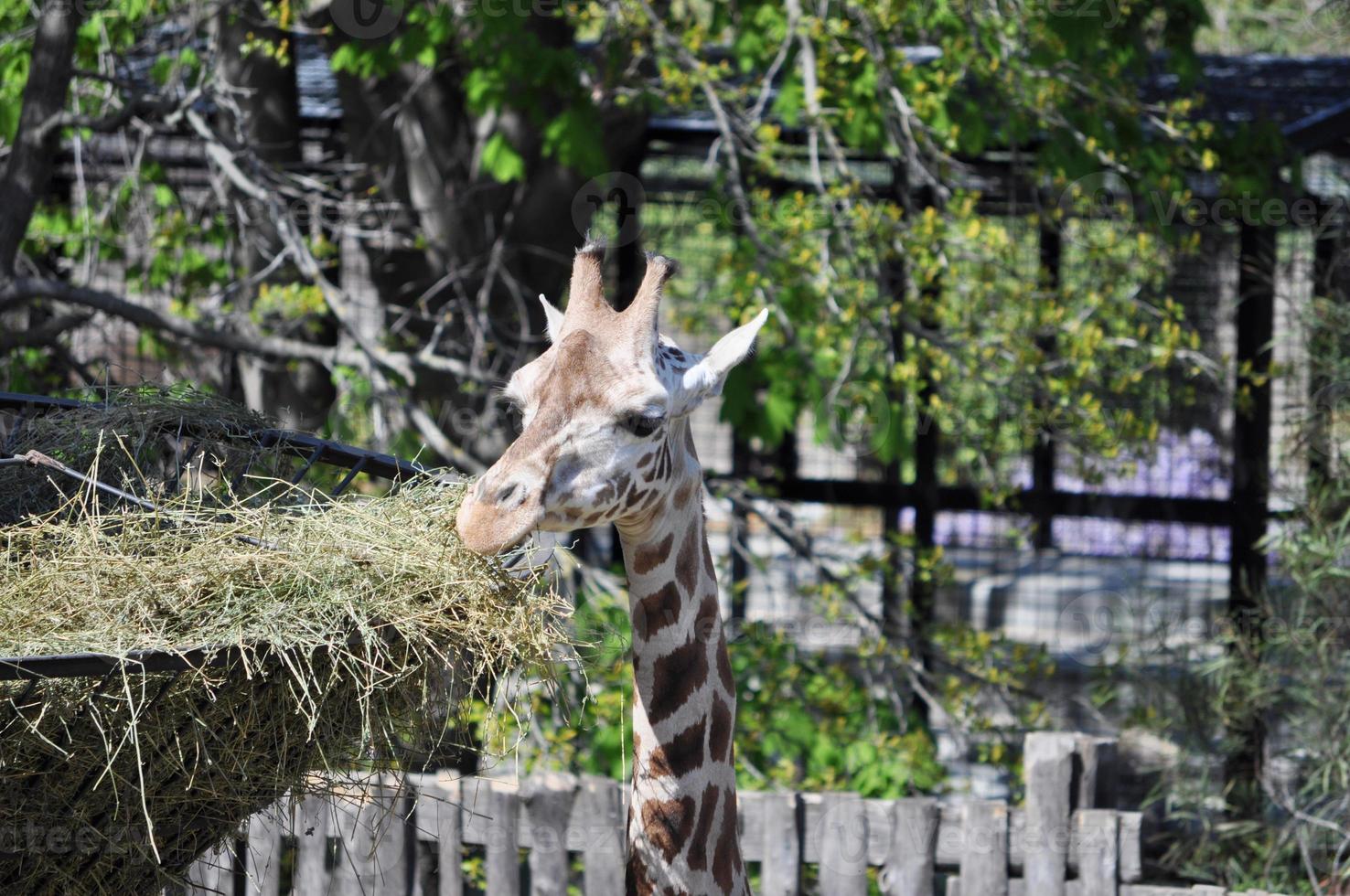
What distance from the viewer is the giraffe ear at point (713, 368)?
2.28 metres

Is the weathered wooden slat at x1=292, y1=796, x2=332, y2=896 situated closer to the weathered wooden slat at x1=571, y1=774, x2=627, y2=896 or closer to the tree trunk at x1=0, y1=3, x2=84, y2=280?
the weathered wooden slat at x1=571, y1=774, x2=627, y2=896

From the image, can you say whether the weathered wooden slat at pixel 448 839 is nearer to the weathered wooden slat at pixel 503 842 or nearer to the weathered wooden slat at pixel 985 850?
the weathered wooden slat at pixel 503 842

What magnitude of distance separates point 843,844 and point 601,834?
71 cm

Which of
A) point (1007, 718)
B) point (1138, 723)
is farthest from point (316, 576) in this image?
point (1007, 718)

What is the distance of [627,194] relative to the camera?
596cm

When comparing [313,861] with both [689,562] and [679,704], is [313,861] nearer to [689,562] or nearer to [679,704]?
[679,704]

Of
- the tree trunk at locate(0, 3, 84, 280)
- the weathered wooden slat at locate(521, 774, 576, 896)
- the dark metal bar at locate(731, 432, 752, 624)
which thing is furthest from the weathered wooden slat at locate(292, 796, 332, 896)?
the tree trunk at locate(0, 3, 84, 280)

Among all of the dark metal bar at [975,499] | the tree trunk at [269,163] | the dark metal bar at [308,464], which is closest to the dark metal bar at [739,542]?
the dark metal bar at [975,499]

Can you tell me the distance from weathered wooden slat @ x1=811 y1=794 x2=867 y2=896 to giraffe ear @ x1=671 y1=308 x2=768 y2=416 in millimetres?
1933

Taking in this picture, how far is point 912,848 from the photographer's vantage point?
392 cm

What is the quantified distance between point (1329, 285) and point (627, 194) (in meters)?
2.95

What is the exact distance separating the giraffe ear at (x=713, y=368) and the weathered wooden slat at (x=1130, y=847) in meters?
2.33

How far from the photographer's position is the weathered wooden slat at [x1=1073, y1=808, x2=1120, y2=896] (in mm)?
3934

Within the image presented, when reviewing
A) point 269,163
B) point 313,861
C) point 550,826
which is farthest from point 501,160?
point 313,861
